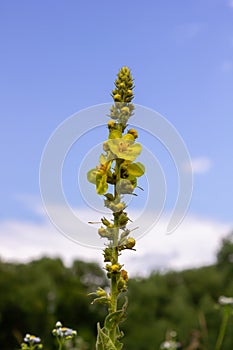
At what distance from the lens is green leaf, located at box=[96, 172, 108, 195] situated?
12.5ft

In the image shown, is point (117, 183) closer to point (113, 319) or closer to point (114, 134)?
point (114, 134)

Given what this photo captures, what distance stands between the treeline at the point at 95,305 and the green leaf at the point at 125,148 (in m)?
39.7

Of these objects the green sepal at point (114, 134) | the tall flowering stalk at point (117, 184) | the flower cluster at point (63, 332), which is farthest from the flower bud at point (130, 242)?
the flower cluster at point (63, 332)

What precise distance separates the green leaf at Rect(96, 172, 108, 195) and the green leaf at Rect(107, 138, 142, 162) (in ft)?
0.59

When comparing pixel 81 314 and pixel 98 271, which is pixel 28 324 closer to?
pixel 81 314

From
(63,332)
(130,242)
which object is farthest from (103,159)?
(63,332)

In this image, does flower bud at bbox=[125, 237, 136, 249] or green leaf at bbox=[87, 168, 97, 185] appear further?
green leaf at bbox=[87, 168, 97, 185]

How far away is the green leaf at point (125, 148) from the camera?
12.3 ft

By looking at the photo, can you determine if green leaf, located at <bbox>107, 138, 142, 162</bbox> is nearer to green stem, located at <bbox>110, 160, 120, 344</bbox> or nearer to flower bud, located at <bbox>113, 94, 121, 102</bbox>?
green stem, located at <bbox>110, 160, 120, 344</bbox>

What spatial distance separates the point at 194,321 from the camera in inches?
1927

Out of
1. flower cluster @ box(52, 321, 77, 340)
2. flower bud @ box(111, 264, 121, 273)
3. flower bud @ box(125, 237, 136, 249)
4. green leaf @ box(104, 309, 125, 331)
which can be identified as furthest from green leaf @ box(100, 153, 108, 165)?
flower cluster @ box(52, 321, 77, 340)

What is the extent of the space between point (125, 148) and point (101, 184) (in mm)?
288

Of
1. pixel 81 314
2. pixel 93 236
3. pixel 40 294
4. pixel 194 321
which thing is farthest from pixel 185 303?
pixel 93 236

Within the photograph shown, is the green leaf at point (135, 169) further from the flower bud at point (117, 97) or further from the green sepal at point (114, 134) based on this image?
the flower bud at point (117, 97)
